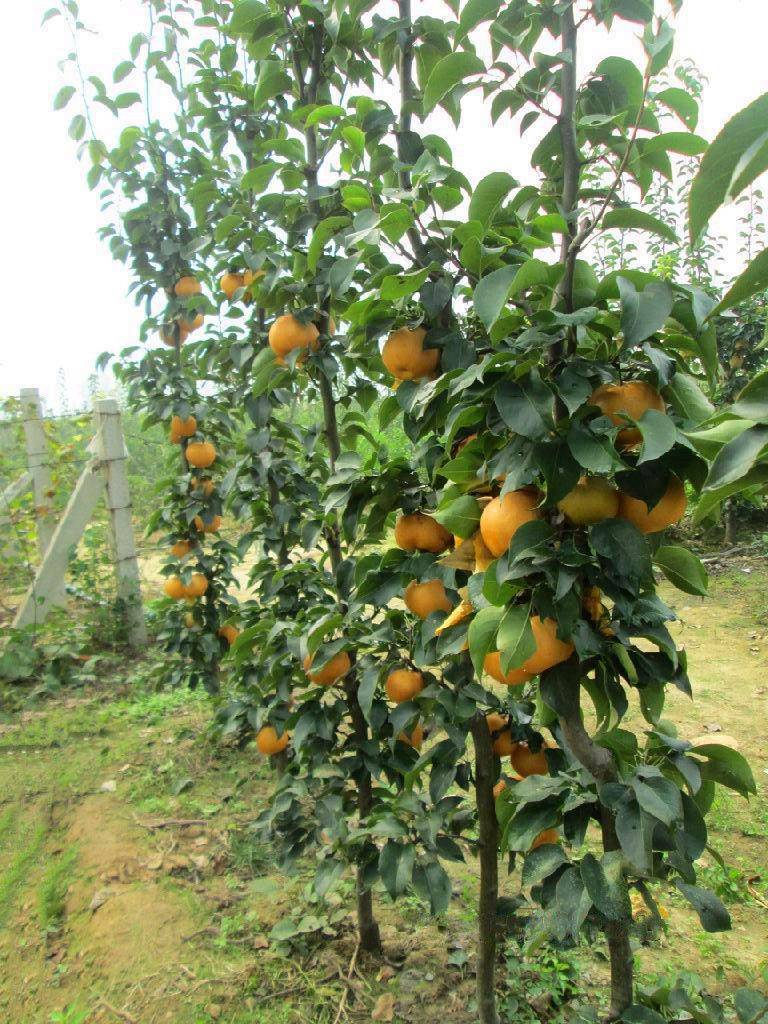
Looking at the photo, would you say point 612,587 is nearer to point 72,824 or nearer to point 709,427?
point 709,427

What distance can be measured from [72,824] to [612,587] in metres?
2.38

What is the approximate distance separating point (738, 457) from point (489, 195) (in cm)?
62

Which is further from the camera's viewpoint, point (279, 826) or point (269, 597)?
point (269, 597)

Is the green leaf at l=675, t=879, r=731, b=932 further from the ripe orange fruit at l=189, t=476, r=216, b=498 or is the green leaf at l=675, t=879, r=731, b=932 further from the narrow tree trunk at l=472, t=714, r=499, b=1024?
the ripe orange fruit at l=189, t=476, r=216, b=498

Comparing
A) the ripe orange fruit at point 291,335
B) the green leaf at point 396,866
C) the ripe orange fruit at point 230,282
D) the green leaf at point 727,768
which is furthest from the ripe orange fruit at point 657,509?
the ripe orange fruit at point 230,282

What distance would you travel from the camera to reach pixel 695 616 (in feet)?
15.4

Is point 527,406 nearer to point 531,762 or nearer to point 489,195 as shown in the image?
point 489,195

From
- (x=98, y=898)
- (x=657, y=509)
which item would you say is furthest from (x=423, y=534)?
(x=98, y=898)

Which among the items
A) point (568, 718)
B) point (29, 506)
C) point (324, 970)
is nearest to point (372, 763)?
point (324, 970)

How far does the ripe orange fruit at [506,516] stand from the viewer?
0.87 metres

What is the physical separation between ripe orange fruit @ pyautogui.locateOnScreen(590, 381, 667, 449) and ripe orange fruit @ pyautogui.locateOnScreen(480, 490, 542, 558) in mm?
133

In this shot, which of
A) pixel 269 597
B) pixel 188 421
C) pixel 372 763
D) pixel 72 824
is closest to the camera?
pixel 372 763

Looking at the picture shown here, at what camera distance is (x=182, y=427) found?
318cm

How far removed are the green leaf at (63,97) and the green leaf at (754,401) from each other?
11.7 feet
